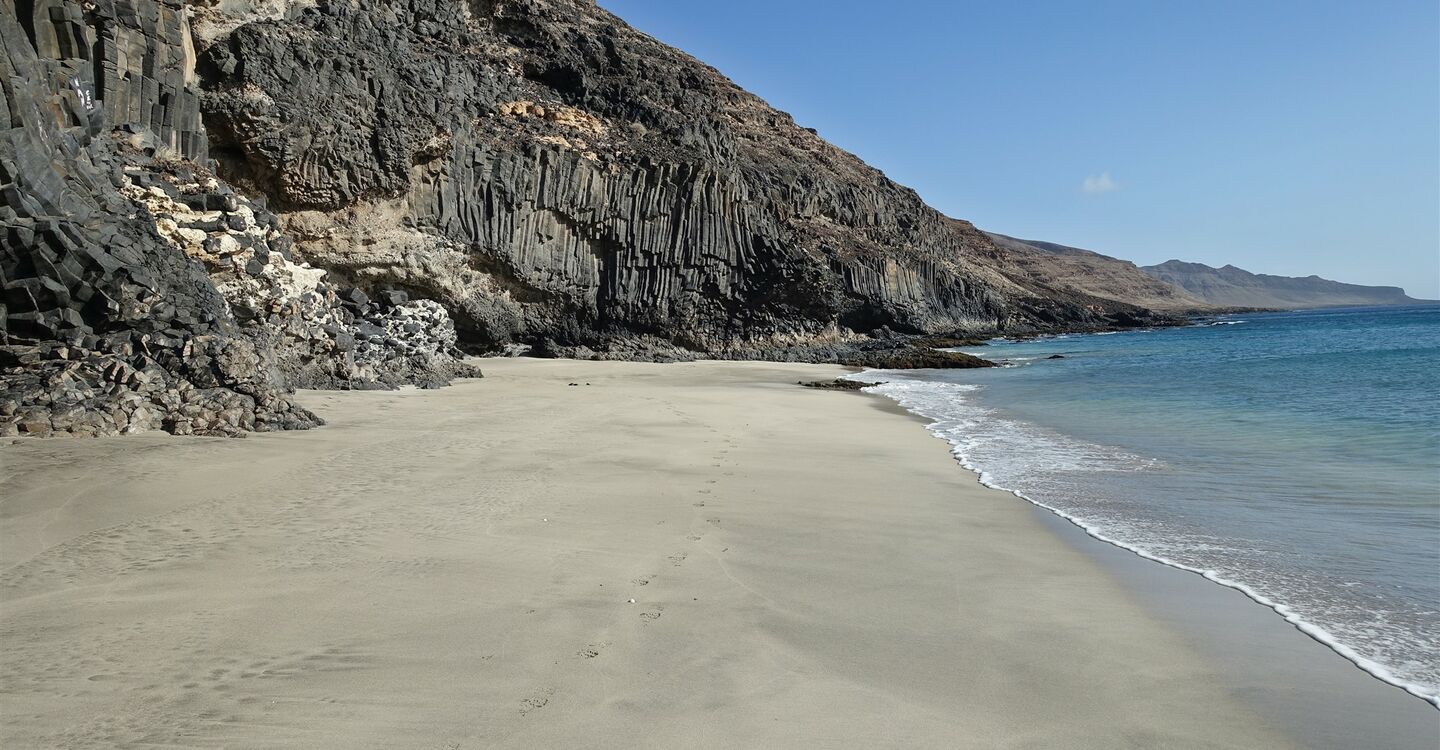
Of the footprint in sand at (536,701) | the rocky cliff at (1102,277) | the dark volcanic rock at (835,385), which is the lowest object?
the dark volcanic rock at (835,385)

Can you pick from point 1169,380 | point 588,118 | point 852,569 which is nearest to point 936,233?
point 588,118

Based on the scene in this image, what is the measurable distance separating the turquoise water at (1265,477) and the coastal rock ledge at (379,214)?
336 inches

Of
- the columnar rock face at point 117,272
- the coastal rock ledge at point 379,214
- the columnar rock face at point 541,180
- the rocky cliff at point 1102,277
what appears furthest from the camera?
the rocky cliff at point 1102,277

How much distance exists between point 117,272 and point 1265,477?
1215cm

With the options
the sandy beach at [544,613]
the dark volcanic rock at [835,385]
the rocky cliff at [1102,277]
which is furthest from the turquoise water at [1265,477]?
the rocky cliff at [1102,277]

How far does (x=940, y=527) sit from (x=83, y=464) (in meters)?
6.62

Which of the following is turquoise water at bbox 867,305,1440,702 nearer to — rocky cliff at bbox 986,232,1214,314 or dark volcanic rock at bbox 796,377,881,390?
dark volcanic rock at bbox 796,377,881,390

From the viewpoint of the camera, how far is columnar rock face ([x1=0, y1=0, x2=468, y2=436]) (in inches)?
314

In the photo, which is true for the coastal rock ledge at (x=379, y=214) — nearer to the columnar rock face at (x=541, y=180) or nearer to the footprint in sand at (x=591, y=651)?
the columnar rock face at (x=541, y=180)

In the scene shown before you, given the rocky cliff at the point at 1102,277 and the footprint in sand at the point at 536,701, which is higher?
the rocky cliff at the point at 1102,277

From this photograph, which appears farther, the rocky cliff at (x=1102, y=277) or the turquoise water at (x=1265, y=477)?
the rocky cliff at (x=1102, y=277)

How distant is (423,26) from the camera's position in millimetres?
26906

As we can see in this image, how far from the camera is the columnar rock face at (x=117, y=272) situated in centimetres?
797

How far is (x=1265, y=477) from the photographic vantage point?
8.23 meters
